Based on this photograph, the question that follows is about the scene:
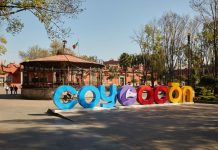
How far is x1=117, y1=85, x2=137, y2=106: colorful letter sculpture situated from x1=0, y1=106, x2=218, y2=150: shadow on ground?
16.4ft

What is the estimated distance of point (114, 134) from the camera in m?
11.8

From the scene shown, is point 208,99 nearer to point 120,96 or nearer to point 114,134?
point 120,96

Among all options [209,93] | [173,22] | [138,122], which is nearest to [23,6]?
[138,122]

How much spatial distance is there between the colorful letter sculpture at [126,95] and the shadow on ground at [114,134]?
499 centimetres

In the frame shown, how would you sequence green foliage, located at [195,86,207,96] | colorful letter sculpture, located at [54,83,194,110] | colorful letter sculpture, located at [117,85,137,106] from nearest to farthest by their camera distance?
colorful letter sculpture, located at [54,83,194,110], colorful letter sculpture, located at [117,85,137,106], green foliage, located at [195,86,207,96]

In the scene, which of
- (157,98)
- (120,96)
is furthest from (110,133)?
(157,98)

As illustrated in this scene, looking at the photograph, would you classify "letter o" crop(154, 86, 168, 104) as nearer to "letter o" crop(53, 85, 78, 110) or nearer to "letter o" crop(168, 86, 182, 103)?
"letter o" crop(168, 86, 182, 103)

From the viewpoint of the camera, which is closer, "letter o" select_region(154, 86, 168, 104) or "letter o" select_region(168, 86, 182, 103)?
"letter o" select_region(154, 86, 168, 104)

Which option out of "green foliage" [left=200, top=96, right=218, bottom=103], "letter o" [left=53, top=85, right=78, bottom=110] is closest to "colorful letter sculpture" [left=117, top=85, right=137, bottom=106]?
"letter o" [left=53, top=85, right=78, bottom=110]

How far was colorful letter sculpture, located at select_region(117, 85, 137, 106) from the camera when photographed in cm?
2130

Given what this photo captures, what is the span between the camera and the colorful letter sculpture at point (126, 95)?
69.9ft

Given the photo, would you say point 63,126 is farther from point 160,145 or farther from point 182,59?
point 182,59

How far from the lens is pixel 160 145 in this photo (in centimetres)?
992

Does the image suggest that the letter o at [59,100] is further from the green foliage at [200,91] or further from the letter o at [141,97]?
the green foliage at [200,91]
